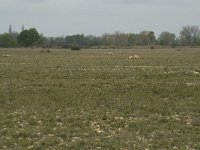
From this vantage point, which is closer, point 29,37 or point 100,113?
point 100,113

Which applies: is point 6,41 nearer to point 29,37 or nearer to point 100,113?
point 29,37

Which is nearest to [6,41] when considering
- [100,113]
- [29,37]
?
[29,37]

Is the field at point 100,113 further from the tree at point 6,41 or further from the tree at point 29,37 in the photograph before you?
the tree at point 6,41

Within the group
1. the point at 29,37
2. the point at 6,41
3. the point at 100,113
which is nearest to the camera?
the point at 100,113

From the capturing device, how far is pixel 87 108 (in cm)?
1889

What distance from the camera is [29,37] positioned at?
583 feet

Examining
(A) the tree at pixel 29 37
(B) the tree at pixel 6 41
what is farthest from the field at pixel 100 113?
(B) the tree at pixel 6 41

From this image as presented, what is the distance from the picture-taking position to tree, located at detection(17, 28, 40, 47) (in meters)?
176

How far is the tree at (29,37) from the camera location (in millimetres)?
175750

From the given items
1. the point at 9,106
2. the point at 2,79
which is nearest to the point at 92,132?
the point at 9,106

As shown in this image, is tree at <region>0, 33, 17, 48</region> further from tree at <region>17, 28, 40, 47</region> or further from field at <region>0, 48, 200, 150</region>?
field at <region>0, 48, 200, 150</region>

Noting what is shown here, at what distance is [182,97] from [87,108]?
213 inches

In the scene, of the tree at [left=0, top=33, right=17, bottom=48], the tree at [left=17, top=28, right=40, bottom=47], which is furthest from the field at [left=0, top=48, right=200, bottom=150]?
the tree at [left=0, top=33, right=17, bottom=48]

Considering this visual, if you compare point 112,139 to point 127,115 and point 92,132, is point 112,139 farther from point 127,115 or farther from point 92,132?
point 127,115
